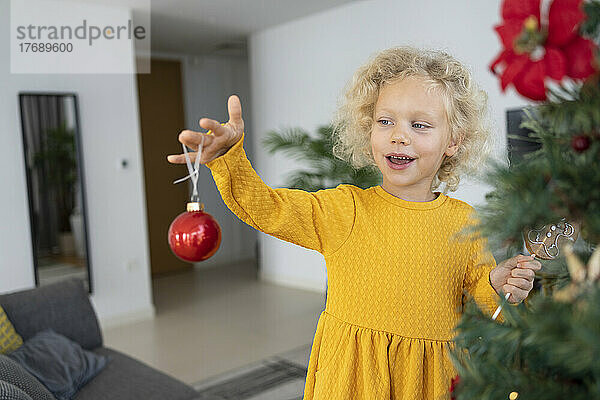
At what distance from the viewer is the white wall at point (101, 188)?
4.05 m


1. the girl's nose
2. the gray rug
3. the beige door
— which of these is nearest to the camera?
the girl's nose

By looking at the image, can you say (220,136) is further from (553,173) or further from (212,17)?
(212,17)

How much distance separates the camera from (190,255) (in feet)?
3.89

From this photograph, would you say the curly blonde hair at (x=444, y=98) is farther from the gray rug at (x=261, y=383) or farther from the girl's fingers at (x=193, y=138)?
the gray rug at (x=261, y=383)

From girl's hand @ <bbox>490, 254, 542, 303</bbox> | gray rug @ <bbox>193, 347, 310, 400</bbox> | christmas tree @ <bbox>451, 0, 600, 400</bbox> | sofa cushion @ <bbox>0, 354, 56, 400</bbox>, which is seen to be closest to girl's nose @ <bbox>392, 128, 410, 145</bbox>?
girl's hand @ <bbox>490, 254, 542, 303</bbox>

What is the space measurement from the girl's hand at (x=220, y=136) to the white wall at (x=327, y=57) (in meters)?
2.84

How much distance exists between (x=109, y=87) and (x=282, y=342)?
8.51ft

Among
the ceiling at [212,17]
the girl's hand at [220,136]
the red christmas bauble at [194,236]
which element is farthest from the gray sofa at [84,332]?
the ceiling at [212,17]

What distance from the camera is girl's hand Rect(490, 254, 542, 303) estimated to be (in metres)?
0.96

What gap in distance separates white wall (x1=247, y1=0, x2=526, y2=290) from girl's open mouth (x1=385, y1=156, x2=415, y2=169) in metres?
2.57

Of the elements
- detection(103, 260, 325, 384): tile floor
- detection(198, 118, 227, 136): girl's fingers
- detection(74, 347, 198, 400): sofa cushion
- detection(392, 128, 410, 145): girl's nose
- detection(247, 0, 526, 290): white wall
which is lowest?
detection(103, 260, 325, 384): tile floor

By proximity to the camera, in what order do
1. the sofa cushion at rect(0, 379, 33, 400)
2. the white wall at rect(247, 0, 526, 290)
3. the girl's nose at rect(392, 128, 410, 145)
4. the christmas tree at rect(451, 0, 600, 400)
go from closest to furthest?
the christmas tree at rect(451, 0, 600, 400) → the girl's nose at rect(392, 128, 410, 145) → the sofa cushion at rect(0, 379, 33, 400) → the white wall at rect(247, 0, 526, 290)

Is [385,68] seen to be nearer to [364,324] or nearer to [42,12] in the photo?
[364,324]

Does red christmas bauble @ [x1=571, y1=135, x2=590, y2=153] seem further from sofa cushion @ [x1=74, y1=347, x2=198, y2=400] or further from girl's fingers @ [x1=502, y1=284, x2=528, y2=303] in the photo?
sofa cushion @ [x1=74, y1=347, x2=198, y2=400]
